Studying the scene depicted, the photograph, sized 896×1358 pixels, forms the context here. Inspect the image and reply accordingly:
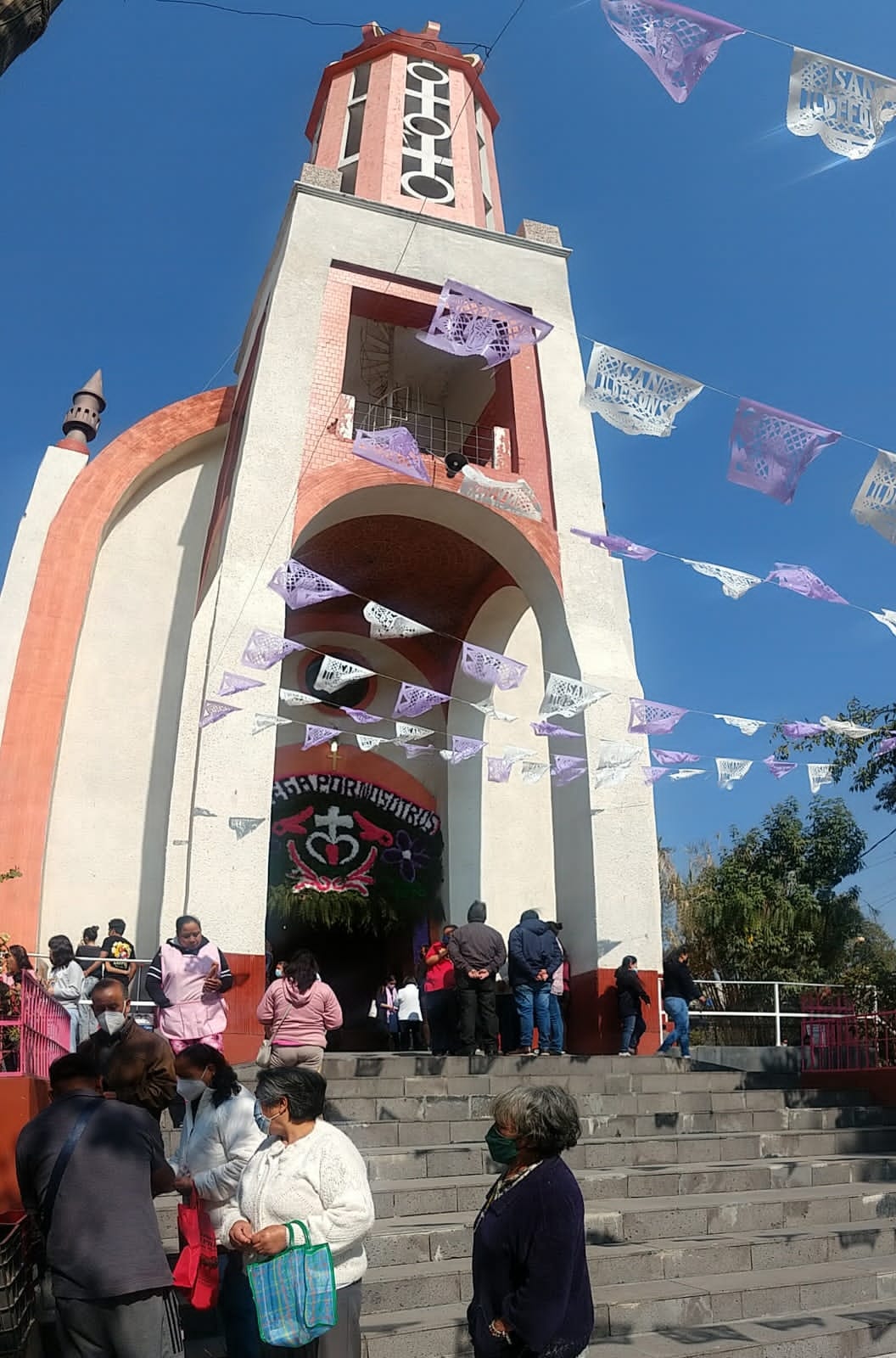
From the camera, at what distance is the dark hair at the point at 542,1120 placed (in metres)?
3.16

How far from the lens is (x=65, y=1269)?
319 cm

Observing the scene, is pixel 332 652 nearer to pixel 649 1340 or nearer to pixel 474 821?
pixel 474 821

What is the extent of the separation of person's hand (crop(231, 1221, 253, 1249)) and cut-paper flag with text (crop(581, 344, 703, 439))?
21.0 ft

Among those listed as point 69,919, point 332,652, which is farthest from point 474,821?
point 69,919

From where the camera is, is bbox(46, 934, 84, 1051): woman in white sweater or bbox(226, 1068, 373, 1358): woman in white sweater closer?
bbox(226, 1068, 373, 1358): woman in white sweater

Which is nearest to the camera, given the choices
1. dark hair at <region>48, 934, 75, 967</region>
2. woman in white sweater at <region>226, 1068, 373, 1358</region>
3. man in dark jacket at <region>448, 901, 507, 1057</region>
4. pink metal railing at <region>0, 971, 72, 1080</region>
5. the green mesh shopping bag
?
the green mesh shopping bag

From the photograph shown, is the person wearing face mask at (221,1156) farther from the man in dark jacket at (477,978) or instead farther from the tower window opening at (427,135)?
the tower window opening at (427,135)

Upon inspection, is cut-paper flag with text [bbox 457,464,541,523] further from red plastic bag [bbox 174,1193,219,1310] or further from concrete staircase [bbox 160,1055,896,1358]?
red plastic bag [bbox 174,1193,219,1310]

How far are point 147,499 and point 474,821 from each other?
22.5 feet

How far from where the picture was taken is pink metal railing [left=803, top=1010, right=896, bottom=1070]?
10.1 metres

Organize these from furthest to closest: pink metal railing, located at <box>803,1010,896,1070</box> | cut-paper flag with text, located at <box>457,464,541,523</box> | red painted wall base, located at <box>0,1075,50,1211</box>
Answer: cut-paper flag with text, located at <box>457,464,541,523</box>, pink metal railing, located at <box>803,1010,896,1070</box>, red painted wall base, located at <box>0,1075,50,1211</box>

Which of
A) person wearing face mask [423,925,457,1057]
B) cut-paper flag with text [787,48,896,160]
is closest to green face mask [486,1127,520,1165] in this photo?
cut-paper flag with text [787,48,896,160]

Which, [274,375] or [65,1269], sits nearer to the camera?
[65,1269]

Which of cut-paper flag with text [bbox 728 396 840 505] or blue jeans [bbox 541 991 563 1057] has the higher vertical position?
cut-paper flag with text [bbox 728 396 840 505]
